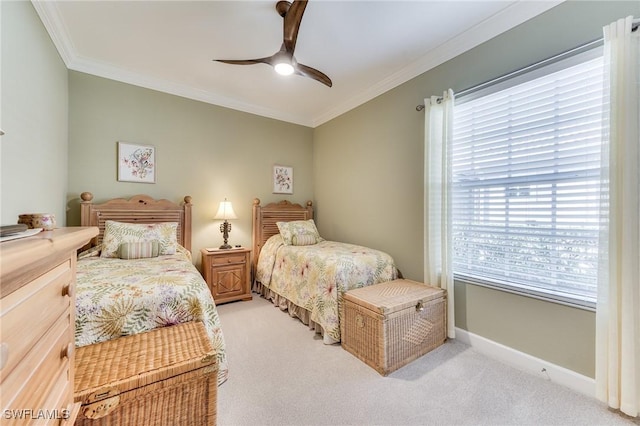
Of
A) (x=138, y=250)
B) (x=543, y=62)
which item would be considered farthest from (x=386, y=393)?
(x=543, y=62)

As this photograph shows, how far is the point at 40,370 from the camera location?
65 cm

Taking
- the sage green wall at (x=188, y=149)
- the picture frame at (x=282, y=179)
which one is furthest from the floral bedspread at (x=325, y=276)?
the picture frame at (x=282, y=179)

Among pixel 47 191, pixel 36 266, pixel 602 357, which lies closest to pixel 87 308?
pixel 36 266

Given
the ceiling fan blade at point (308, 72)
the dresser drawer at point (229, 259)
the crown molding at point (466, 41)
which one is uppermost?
the crown molding at point (466, 41)

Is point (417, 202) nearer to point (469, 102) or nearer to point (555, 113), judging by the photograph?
point (469, 102)

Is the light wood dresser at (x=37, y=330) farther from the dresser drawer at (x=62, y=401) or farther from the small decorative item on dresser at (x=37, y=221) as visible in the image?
the small decorative item on dresser at (x=37, y=221)

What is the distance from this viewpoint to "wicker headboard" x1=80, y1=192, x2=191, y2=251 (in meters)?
2.77

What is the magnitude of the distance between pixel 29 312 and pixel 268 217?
11.1 feet

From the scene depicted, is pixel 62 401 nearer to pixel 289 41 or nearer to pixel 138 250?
pixel 138 250

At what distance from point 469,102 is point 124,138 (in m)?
3.62

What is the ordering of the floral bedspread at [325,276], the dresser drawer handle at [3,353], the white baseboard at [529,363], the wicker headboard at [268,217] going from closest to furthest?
the dresser drawer handle at [3,353] < the white baseboard at [529,363] < the floral bedspread at [325,276] < the wicker headboard at [268,217]

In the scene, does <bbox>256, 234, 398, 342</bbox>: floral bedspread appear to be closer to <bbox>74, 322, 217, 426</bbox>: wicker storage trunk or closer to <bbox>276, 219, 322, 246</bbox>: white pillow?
<bbox>276, 219, 322, 246</bbox>: white pillow

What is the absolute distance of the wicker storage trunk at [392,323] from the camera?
6.34 feet

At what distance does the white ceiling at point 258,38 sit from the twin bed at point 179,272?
1445 millimetres
